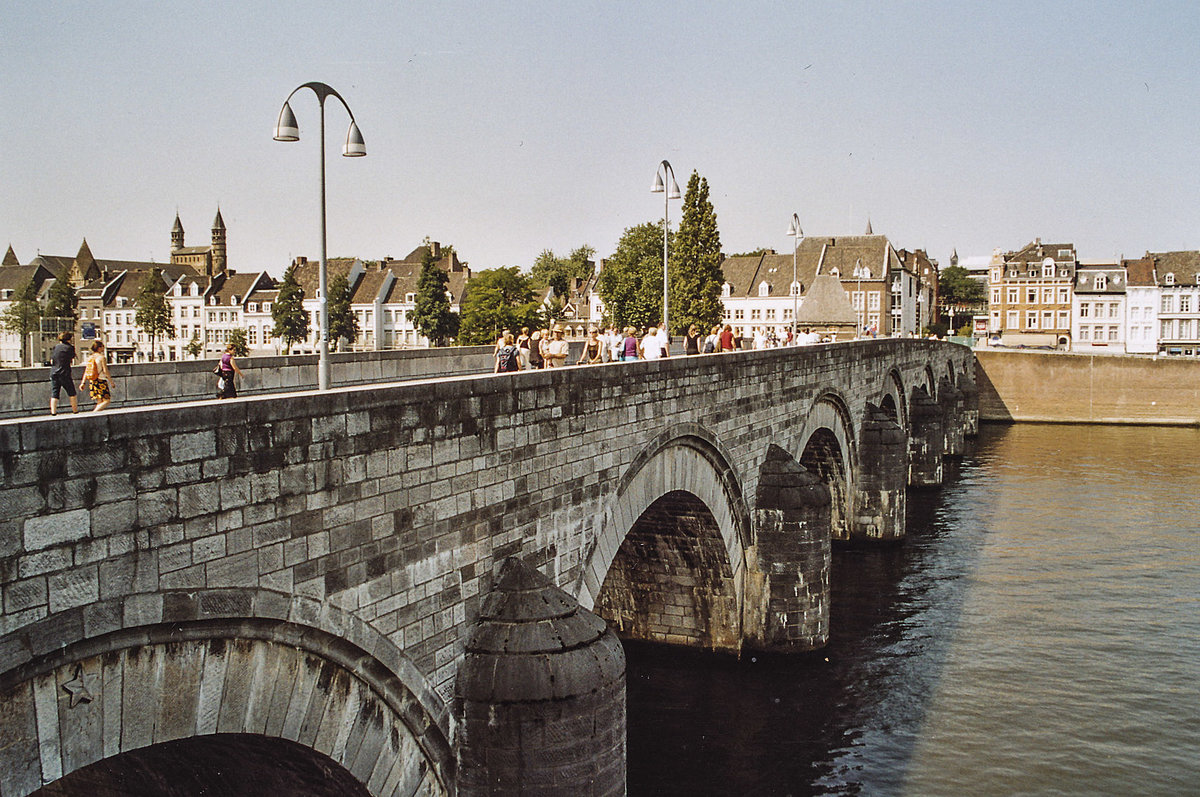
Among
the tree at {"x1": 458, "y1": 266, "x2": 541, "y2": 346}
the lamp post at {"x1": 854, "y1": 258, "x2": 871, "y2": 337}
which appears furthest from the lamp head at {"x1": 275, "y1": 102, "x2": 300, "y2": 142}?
the lamp post at {"x1": 854, "y1": 258, "x2": 871, "y2": 337}

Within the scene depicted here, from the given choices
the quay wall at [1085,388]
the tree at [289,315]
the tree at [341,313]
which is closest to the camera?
the quay wall at [1085,388]

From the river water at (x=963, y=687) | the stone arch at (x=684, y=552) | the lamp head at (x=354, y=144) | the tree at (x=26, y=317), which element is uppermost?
the lamp head at (x=354, y=144)

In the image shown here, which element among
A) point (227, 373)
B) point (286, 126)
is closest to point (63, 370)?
point (227, 373)

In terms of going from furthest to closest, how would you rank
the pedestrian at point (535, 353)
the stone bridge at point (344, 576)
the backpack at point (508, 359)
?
1. the pedestrian at point (535, 353)
2. the backpack at point (508, 359)
3. the stone bridge at point (344, 576)

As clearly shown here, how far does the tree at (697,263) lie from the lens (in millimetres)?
60781

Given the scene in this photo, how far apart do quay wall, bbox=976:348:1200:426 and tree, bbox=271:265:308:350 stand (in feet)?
134

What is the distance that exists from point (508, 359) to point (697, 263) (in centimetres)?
4761

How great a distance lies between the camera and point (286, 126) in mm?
10984

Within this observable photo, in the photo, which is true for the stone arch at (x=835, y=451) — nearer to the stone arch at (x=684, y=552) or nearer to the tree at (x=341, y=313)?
the stone arch at (x=684, y=552)

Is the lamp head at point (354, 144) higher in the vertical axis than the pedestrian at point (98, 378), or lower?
higher

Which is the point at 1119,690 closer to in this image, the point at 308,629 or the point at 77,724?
the point at 308,629

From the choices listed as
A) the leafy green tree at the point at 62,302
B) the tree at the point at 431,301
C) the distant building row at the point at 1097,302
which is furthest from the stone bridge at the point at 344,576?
the distant building row at the point at 1097,302

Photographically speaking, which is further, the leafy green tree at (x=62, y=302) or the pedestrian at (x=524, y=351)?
the leafy green tree at (x=62, y=302)

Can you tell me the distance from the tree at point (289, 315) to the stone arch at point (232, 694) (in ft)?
196
